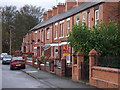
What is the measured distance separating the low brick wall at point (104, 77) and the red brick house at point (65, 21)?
20.5 ft

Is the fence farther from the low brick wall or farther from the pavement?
the pavement

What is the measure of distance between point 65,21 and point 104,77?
61.5 ft

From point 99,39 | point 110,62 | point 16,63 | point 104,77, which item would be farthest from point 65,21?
point 104,77

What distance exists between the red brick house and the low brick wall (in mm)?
6248

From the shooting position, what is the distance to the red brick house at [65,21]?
24.1m

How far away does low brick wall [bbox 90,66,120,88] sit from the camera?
46.6ft

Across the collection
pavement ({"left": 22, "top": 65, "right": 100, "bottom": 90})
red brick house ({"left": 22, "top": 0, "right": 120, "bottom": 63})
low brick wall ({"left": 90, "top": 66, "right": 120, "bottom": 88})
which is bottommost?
pavement ({"left": 22, "top": 65, "right": 100, "bottom": 90})

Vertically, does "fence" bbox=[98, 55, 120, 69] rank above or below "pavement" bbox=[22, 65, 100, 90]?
above

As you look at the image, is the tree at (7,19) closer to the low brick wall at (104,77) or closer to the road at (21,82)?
the road at (21,82)

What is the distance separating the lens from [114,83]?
1434 centimetres

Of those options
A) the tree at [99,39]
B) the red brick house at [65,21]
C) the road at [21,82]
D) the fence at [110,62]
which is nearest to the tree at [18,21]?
the red brick house at [65,21]

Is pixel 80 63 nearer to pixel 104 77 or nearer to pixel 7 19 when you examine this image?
pixel 104 77

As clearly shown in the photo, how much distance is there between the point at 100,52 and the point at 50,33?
21186 millimetres

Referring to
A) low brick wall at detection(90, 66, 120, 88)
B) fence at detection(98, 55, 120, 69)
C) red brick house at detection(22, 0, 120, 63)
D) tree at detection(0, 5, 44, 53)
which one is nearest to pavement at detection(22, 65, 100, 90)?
low brick wall at detection(90, 66, 120, 88)
